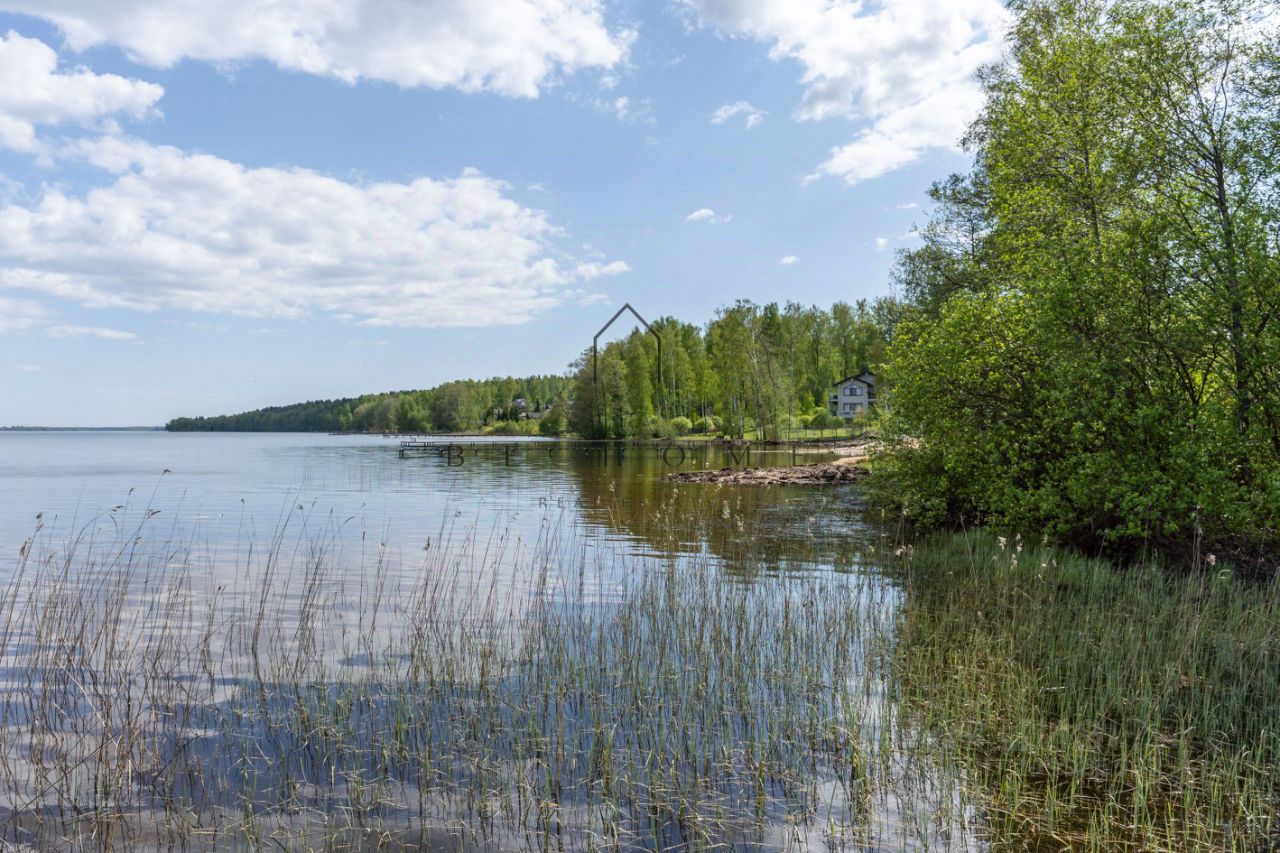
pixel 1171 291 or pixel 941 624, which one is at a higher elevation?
pixel 1171 291

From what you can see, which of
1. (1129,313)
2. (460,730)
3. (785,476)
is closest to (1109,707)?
(460,730)

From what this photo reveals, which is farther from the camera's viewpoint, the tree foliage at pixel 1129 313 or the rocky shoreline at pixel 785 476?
the rocky shoreline at pixel 785 476

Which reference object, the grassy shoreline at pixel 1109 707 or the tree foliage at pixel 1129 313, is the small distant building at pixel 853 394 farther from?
the grassy shoreline at pixel 1109 707

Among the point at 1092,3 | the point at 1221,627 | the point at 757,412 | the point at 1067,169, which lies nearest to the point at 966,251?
the point at 1092,3

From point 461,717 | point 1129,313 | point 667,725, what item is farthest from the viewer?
point 1129,313

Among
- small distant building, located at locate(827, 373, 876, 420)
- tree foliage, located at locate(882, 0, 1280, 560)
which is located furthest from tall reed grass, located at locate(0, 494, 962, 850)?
small distant building, located at locate(827, 373, 876, 420)

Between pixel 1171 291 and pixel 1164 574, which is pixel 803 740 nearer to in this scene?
pixel 1164 574

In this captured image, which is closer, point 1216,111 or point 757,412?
point 1216,111

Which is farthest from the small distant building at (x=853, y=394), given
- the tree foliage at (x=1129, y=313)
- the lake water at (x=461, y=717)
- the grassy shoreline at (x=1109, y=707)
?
the grassy shoreline at (x=1109, y=707)

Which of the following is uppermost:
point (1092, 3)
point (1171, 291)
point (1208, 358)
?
point (1092, 3)

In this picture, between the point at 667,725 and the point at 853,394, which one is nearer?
the point at 667,725

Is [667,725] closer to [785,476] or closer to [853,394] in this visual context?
[785,476]

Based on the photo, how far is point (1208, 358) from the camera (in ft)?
45.1

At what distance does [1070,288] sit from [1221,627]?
7.25 meters
